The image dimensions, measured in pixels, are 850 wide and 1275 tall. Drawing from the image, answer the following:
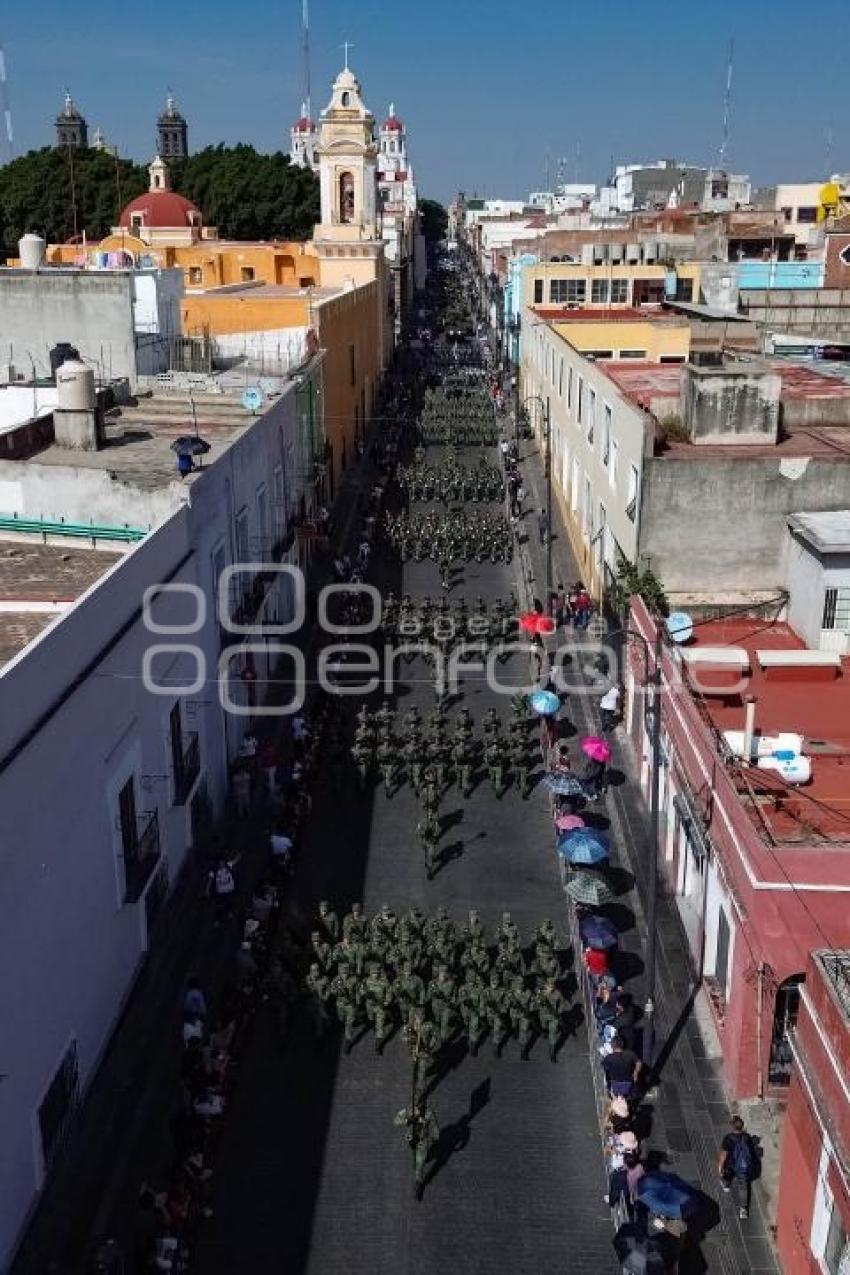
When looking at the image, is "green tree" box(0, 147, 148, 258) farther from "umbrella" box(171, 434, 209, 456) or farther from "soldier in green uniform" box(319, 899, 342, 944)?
"soldier in green uniform" box(319, 899, 342, 944)

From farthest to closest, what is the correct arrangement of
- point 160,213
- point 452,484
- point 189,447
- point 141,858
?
point 160,213 < point 452,484 < point 189,447 < point 141,858

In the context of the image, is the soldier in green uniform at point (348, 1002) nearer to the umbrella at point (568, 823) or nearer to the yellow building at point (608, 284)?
the umbrella at point (568, 823)

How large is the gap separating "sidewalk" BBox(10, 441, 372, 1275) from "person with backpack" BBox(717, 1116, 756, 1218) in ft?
18.4

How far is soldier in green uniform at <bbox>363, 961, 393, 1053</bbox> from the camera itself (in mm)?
13672

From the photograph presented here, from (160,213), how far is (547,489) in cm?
3751

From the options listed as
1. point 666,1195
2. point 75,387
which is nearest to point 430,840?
point 666,1195

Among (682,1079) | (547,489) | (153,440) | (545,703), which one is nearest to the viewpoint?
(682,1079)

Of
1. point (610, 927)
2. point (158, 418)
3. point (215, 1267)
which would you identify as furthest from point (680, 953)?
point (158, 418)

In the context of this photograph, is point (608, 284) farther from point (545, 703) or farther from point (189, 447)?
point (189, 447)

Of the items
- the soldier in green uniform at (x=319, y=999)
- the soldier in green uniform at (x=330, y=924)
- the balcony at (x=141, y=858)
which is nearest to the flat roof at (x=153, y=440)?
the balcony at (x=141, y=858)

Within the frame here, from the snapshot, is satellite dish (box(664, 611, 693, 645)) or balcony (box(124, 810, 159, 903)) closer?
balcony (box(124, 810, 159, 903))

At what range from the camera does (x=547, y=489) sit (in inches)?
1270

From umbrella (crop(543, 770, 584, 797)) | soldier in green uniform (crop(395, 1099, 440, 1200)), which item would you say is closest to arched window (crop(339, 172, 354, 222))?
umbrella (crop(543, 770, 584, 797))

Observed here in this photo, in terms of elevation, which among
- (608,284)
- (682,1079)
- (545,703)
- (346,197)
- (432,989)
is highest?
(346,197)
